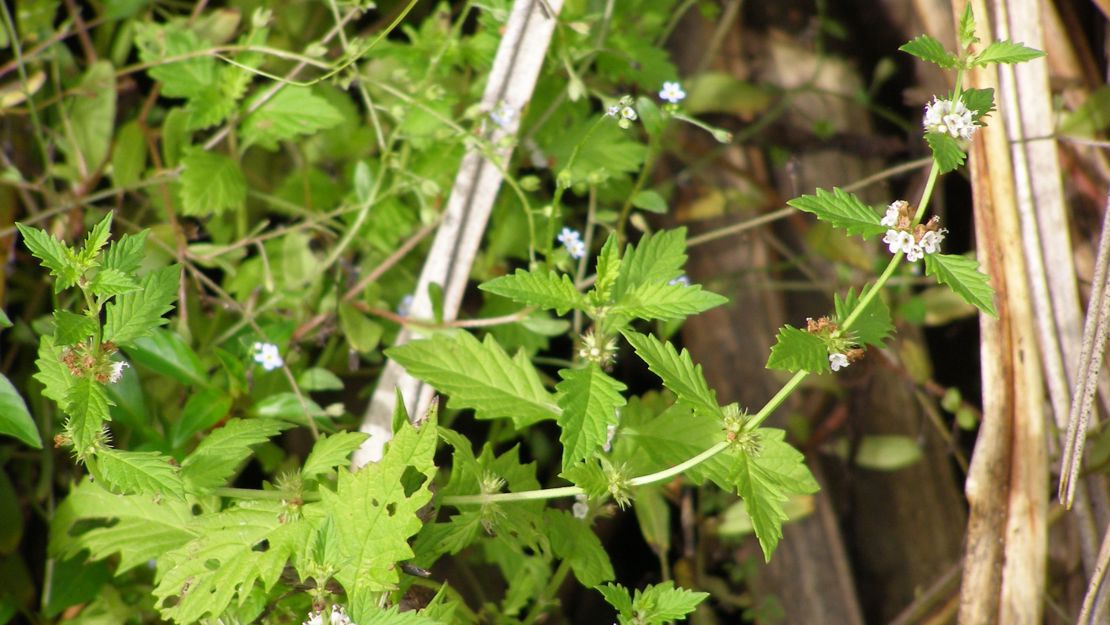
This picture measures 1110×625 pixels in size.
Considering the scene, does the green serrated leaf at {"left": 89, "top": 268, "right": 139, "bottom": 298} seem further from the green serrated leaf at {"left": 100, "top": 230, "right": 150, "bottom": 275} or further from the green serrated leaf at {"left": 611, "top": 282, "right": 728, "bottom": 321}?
the green serrated leaf at {"left": 611, "top": 282, "right": 728, "bottom": 321}

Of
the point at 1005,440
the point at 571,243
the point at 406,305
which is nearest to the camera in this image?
the point at 1005,440

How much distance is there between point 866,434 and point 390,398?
3.32 ft

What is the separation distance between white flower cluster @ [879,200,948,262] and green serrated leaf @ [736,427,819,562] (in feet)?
0.88

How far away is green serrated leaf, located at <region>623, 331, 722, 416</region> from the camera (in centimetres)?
102

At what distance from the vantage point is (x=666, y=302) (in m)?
1.12

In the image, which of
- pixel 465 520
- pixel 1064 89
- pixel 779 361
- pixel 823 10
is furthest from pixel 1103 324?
pixel 823 10

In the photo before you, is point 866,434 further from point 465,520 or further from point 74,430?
point 74,430

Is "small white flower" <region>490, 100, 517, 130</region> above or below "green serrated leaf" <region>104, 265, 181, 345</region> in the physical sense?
above

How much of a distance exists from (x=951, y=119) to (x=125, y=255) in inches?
36.1

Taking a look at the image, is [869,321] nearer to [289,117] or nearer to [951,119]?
[951,119]

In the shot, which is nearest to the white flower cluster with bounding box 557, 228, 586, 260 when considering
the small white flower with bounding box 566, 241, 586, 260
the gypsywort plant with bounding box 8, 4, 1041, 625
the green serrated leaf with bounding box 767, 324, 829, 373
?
the small white flower with bounding box 566, 241, 586, 260

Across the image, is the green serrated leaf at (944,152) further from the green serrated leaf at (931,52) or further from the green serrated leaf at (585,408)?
the green serrated leaf at (585,408)

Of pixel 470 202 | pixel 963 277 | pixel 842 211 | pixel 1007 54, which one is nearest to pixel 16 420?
pixel 470 202

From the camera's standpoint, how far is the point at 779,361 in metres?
0.97
